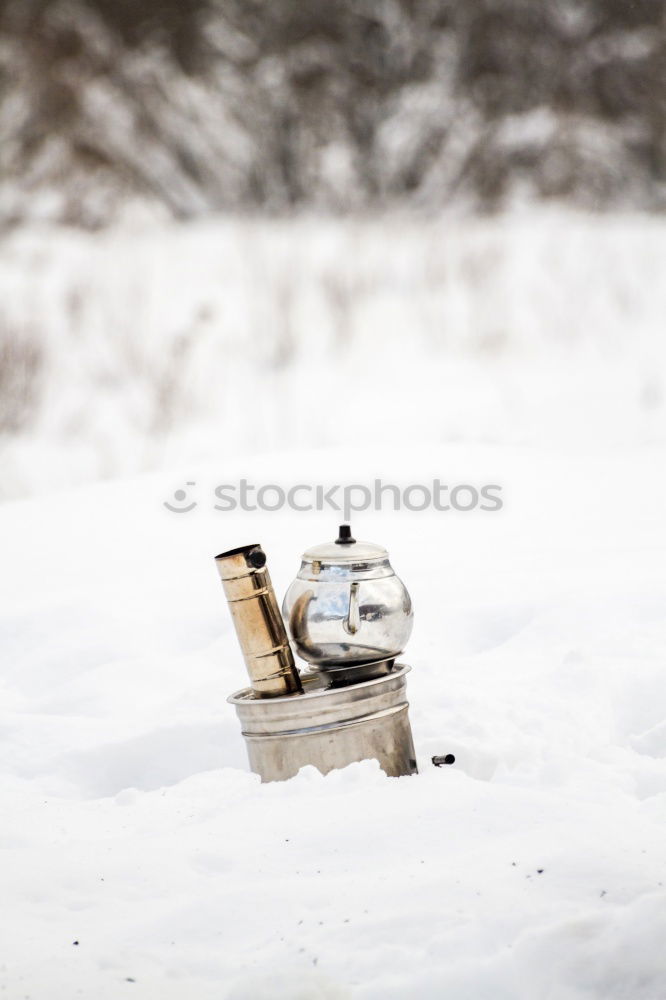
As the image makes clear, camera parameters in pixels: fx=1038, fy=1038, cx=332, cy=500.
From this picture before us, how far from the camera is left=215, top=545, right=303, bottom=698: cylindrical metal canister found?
81.7 inches

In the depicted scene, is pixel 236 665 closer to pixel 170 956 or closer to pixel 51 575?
pixel 51 575

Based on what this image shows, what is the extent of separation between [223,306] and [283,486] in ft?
14.5

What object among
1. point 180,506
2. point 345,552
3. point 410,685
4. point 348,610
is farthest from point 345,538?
point 180,506

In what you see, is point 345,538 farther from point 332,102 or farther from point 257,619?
point 332,102

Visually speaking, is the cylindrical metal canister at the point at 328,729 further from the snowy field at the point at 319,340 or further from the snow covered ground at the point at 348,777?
the snowy field at the point at 319,340

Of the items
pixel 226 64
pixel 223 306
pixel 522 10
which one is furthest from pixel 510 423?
pixel 522 10

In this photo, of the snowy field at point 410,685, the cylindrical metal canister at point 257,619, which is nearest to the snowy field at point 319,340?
the snowy field at point 410,685

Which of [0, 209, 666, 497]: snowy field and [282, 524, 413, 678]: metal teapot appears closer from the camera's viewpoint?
[282, 524, 413, 678]: metal teapot

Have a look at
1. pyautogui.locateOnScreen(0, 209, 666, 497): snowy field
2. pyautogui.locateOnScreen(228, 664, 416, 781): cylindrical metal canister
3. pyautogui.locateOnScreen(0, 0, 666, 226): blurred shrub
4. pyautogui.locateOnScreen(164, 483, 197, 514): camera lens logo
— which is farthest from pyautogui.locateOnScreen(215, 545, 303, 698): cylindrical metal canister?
pyautogui.locateOnScreen(0, 0, 666, 226): blurred shrub

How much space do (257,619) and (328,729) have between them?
0.26m

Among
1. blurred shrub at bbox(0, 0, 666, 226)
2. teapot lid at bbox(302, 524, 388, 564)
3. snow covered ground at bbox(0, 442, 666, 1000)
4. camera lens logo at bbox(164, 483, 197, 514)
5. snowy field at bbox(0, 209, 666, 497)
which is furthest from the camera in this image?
blurred shrub at bbox(0, 0, 666, 226)

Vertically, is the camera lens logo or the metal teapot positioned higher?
the camera lens logo

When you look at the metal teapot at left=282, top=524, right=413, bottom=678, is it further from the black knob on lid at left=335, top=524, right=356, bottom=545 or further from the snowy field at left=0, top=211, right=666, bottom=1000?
the snowy field at left=0, top=211, right=666, bottom=1000

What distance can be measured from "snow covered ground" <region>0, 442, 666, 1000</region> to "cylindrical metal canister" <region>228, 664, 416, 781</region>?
6 centimetres
